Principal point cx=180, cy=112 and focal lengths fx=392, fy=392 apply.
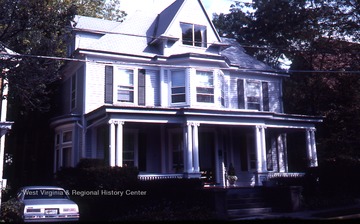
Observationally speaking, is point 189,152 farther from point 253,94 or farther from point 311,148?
point 311,148

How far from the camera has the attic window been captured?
23781 mm

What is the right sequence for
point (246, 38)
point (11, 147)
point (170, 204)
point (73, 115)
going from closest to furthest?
point (170, 204) → point (73, 115) → point (11, 147) → point (246, 38)

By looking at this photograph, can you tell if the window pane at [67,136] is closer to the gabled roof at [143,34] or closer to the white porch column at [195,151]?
the gabled roof at [143,34]

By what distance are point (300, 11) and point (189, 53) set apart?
13.3 m

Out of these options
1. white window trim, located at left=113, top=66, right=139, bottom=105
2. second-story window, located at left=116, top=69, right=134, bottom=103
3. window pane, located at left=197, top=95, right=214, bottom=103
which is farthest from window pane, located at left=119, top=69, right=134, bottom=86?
window pane, located at left=197, top=95, right=214, bottom=103

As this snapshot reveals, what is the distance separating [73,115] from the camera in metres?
21.0

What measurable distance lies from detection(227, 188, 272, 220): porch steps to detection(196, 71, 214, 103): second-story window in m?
5.77

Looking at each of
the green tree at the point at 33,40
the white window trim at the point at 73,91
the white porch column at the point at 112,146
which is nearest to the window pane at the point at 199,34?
the white window trim at the point at 73,91

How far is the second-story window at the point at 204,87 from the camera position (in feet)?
72.5

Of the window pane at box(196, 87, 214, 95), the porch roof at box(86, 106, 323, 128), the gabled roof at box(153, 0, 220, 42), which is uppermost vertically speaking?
the gabled roof at box(153, 0, 220, 42)

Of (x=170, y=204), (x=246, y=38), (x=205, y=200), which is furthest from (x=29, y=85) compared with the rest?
(x=246, y=38)

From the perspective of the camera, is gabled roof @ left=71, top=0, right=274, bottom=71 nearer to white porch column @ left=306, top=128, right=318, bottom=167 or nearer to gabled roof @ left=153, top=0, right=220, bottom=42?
gabled roof @ left=153, top=0, right=220, bottom=42

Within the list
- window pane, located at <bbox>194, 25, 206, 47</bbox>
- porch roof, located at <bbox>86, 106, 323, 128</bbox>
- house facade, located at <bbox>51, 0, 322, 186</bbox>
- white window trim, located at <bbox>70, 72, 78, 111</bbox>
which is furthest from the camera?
window pane, located at <bbox>194, 25, 206, 47</bbox>

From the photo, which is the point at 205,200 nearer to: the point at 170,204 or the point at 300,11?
the point at 170,204
